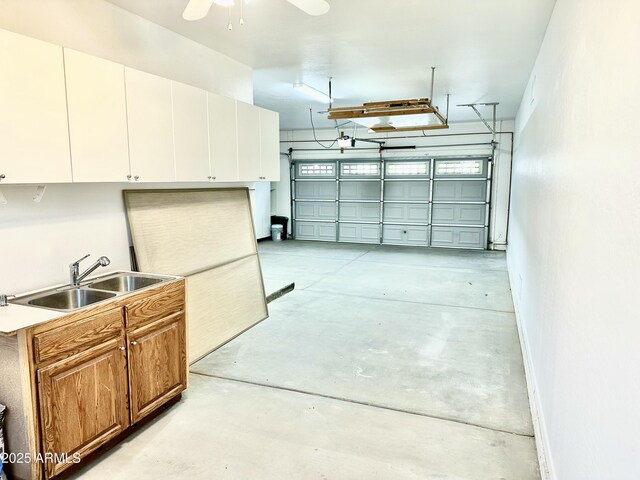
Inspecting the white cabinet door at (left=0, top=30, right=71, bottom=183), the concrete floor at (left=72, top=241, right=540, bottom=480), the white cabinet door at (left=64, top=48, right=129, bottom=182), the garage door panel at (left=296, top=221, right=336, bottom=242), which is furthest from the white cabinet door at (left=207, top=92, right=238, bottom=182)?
the garage door panel at (left=296, top=221, right=336, bottom=242)

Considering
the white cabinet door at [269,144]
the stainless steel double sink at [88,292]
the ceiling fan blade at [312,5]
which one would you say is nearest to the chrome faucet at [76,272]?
the stainless steel double sink at [88,292]

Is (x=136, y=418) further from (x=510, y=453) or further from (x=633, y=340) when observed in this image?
(x=633, y=340)

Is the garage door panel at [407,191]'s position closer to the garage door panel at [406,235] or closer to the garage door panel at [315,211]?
the garage door panel at [406,235]

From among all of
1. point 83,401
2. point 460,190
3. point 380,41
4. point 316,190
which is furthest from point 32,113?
point 316,190

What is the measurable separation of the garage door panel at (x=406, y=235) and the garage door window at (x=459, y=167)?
4.56 feet

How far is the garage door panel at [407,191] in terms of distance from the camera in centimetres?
999

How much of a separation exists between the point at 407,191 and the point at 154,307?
326 inches

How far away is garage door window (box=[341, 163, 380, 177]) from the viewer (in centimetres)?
1042

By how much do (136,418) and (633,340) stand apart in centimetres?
256

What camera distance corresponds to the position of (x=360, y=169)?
34.7ft

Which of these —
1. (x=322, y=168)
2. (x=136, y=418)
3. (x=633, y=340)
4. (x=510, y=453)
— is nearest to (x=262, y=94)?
(x=322, y=168)

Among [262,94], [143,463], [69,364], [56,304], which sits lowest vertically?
[143,463]

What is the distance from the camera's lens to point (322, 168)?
11.0m

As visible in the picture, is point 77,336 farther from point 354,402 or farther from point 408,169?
point 408,169
